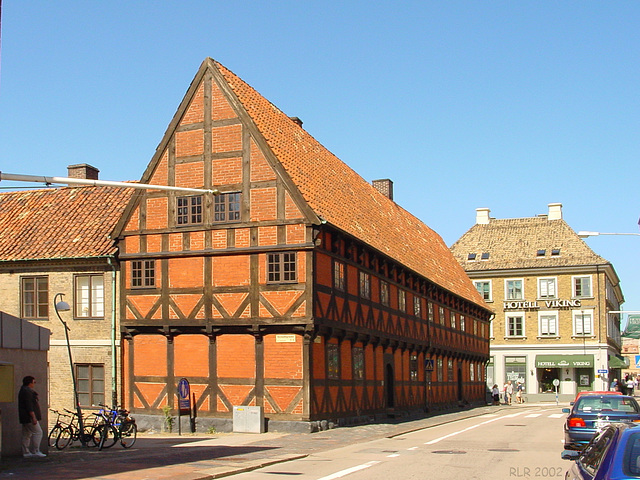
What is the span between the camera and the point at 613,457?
7453 mm

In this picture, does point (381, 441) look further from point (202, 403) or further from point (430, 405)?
point (430, 405)

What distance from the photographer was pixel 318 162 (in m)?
33.8

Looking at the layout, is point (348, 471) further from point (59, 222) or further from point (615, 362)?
point (615, 362)

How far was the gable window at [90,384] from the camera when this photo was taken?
29.8 m

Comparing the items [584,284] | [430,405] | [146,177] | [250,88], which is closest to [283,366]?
[146,177]

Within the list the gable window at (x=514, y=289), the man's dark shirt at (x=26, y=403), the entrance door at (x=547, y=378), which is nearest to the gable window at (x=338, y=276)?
the man's dark shirt at (x=26, y=403)

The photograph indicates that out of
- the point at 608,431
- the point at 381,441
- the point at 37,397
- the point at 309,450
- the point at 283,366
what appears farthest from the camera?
the point at 283,366

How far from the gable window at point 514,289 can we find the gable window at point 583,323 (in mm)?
4872

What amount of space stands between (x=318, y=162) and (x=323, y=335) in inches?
355

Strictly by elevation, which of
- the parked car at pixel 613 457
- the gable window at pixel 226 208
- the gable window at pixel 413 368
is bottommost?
the gable window at pixel 413 368

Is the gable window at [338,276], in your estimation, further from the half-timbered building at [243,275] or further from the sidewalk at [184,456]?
the sidewalk at [184,456]

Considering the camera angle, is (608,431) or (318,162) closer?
(608,431)

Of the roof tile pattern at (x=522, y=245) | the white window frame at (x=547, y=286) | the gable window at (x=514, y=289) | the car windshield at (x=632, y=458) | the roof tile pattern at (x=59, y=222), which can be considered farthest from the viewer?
the gable window at (x=514, y=289)

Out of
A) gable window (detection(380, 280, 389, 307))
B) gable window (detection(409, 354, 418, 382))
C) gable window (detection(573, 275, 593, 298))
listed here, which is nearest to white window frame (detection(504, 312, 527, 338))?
gable window (detection(573, 275, 593, 298))
